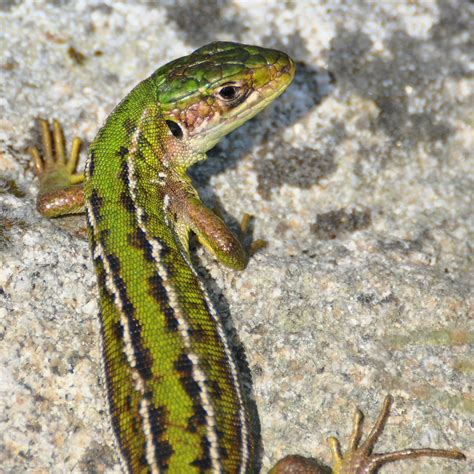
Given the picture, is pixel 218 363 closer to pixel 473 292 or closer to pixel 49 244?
pixel 49 244

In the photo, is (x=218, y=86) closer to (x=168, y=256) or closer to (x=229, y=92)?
(x=229, y=92)

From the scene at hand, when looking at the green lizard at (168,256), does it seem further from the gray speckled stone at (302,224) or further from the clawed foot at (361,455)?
the gray speckled stone at (302,224)

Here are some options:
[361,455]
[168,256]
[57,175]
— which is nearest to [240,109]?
[168,256]

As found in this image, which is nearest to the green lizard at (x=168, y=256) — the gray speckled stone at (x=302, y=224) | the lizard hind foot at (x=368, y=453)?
the lizard hind foot at (x=368, y=453)

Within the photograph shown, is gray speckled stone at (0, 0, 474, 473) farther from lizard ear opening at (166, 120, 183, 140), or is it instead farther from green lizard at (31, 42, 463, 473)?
lizard ear opening at (166, 120, 183, 140)

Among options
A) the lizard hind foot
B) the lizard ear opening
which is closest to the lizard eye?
the lizard ear opening

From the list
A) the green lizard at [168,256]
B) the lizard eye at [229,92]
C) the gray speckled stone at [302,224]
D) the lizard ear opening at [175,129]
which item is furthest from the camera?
the lizard ear opening at [175,129]
